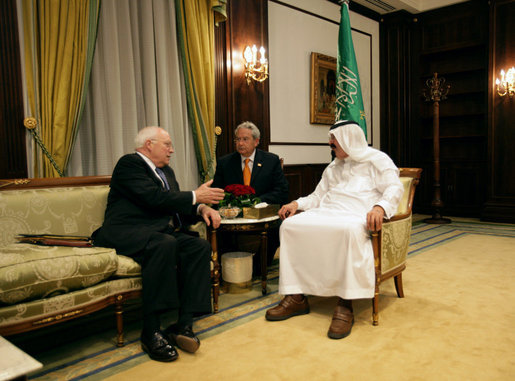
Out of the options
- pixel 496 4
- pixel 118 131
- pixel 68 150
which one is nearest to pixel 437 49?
pixel 496 4

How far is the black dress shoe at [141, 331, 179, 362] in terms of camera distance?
194cm

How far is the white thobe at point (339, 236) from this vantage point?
89.3 inches

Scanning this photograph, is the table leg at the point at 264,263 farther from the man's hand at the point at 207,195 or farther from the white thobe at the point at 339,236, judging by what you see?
the man's hand at the point at 207,195

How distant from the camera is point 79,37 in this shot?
9.78 feet

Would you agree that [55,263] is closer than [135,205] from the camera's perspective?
Yes

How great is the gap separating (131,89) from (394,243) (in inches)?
93.8

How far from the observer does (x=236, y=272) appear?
2881mm

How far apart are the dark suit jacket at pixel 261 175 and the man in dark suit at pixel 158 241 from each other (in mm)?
876

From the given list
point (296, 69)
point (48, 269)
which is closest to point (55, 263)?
point (48, 269)

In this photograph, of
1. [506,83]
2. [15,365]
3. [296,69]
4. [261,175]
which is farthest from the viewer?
[506,83]

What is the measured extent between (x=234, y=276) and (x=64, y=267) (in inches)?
49.8

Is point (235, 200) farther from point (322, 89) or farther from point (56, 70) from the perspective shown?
point (322, 89)

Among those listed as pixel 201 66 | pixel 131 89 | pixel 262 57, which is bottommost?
pixel 131 89

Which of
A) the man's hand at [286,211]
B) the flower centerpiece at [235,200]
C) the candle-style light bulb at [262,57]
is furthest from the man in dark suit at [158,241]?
the candle-style light bulb at [262,57]
